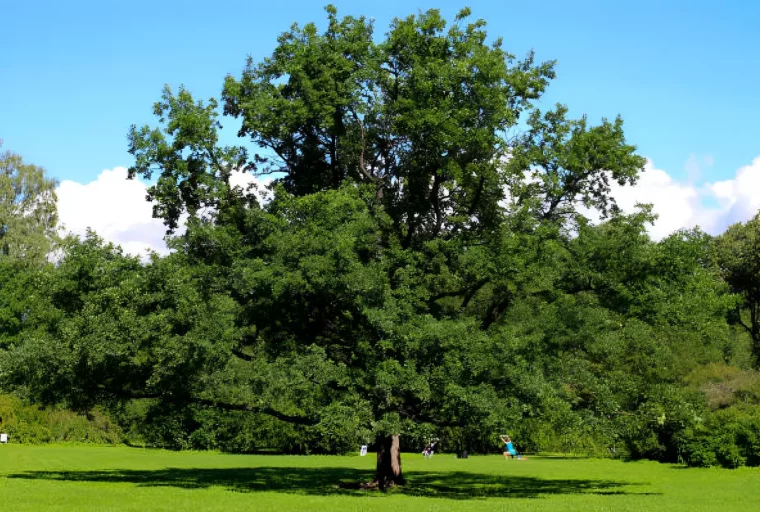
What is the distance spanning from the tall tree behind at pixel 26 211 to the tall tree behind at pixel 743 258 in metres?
53.2

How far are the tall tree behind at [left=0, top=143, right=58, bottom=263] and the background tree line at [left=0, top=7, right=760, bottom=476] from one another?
1645 inches

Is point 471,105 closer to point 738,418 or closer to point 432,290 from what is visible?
point 432,290

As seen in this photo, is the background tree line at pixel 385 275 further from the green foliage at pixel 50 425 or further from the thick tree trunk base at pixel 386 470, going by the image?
the green foliage at pixel 50 425

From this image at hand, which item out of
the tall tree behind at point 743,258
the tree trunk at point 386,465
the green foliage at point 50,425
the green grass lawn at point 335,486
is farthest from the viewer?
the tall tree behind at point 743,258

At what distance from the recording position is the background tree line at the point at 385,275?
2425cm

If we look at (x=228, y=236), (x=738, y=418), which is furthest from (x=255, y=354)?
(x=738, y=418)

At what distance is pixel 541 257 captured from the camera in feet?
83.6

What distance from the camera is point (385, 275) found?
997 inches

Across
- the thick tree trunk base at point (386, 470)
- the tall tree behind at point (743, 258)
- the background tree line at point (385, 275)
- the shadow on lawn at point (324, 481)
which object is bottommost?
the shadow on lawn at point (324, 481)

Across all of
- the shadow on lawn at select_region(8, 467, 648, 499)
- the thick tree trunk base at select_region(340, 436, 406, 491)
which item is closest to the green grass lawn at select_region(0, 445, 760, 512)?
the shadow on lawn at select_region(8, 467, 648, 499)

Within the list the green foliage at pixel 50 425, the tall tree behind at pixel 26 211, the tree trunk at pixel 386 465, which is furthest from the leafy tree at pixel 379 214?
the tall tree behind at pixel 26 211

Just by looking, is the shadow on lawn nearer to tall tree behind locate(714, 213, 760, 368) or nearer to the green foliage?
the green foliage

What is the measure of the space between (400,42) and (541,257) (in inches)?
335

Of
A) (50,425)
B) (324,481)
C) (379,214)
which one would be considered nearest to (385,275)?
(379,214)
